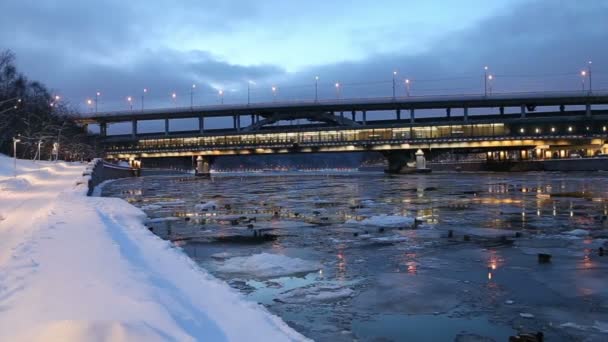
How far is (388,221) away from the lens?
799 inches

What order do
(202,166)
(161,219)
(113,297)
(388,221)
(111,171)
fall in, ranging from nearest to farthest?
1. (113,297)
2. (388,221)
3. (161,219)
4. (111,171)
5. (202,166)

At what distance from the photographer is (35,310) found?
6.52 meters

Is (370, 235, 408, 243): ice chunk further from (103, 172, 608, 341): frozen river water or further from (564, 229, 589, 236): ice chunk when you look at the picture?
(564, 229, 589, 236): ice chunk

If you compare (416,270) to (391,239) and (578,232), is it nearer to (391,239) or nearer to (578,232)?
(391,239)

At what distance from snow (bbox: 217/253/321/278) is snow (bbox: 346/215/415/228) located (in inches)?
282

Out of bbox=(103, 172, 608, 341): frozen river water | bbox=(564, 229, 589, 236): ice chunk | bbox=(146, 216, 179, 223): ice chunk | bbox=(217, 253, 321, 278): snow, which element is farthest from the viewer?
bbox=(146, 216, 179, 223): ice chunk

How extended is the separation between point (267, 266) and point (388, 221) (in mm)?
9083

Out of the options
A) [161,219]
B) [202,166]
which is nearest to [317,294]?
[161,219]

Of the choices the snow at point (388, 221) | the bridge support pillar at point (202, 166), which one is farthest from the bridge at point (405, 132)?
the snow at point (388, 221)

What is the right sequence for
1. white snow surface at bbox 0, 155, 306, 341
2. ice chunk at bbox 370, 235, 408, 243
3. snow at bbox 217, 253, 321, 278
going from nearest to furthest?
white snow surface at bbox 0, 155, 306, 341, snow at bbox 217, 253, 321, 278, ice chunk at bbox 370, 235, 408, 243

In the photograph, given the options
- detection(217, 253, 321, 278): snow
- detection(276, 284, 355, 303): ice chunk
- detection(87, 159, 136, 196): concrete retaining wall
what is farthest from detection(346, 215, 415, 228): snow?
detection(87, 159, 136, 196): concrete retaining wall

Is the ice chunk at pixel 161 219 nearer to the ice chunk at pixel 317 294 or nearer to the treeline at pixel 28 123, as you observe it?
the ice chunk at pixel 317 294

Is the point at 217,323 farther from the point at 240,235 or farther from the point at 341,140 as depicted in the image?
the point at 341,140

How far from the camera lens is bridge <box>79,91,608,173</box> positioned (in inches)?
4441
